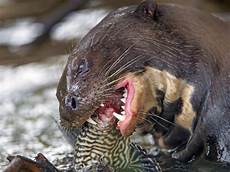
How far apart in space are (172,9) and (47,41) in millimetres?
2072

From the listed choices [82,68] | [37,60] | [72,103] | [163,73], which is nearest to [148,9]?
[163,73]

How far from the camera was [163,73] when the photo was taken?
3113 millimetres

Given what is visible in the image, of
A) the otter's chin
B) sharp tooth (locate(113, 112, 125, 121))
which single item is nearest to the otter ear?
the otter's chin

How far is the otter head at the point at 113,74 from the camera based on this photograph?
2.88 m

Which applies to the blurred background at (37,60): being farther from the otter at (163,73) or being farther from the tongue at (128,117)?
the tongue at (128,117)

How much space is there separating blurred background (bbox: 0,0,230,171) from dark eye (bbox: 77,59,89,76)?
54 cm

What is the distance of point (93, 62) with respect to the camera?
9.82ft

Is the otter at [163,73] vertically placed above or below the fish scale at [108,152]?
above

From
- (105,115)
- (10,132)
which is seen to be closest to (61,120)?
(105,115)

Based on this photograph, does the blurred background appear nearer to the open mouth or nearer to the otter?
the otter

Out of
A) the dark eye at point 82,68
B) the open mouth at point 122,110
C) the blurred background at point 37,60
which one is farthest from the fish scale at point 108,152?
the blurred background at point 37,60

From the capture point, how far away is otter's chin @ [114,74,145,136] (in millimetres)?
2904

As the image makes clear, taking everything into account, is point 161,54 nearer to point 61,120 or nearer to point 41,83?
point 61,120

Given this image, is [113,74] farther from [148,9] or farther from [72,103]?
[148,9]
